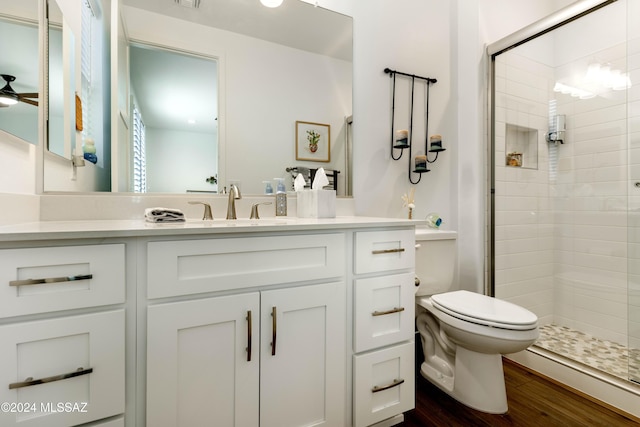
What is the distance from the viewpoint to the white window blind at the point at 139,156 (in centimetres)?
130

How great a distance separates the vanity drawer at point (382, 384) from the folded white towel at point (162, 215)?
34.0 inches

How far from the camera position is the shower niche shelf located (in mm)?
2135

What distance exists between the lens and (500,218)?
2.07m

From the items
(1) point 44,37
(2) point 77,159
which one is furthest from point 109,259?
(1) point 44,37

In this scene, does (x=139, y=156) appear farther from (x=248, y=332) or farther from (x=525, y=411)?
(x=525, y=411)

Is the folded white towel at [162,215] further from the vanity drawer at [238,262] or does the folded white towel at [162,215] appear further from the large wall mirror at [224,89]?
the large wall mirror at [224,89]

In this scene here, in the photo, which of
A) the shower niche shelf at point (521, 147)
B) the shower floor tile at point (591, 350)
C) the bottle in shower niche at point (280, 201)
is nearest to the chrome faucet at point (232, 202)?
the bottle in shower niche at point (280, 201)

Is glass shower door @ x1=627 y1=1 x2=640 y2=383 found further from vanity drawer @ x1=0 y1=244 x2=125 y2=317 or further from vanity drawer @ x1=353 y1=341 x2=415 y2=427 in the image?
vanity drawer @ x1=0 y1=244 x2=125 y2=317

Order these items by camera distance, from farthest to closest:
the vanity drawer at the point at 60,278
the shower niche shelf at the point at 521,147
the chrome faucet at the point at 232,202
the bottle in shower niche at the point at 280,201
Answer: the shower niche shelf at the point at 521,147
the bottle in shower niche at the point at 280,201
the chrome faucet at the point at 232,202
the vanity drawer at the point at 60,278

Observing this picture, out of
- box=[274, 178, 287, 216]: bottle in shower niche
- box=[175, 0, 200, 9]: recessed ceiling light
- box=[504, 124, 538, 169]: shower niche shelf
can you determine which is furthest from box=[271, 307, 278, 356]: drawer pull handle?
box=[504, 124, 538, 169]: shower niche shelf

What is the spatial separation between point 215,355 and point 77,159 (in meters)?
1.00

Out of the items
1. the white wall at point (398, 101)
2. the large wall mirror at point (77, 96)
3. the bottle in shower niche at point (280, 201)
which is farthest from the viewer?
the white wall at point (398, 101)

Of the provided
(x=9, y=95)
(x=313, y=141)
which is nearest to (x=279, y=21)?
(x=313, y=141)

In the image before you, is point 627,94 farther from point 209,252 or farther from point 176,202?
point 176,202
